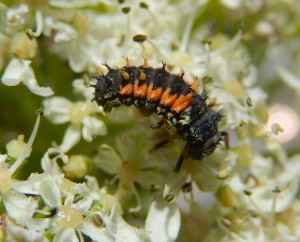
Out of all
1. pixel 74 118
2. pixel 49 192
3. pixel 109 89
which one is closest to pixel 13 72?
pixel 74 118

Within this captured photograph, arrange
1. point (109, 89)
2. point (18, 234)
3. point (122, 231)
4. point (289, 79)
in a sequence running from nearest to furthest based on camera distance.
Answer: point (18, 234)
point (109, 89)
point (122, 231)
point (289, 79)

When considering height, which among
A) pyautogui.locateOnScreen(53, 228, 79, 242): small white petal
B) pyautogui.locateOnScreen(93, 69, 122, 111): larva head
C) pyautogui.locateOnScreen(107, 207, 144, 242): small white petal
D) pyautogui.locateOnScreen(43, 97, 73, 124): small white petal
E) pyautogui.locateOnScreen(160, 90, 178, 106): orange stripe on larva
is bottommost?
pyautogui.locateOnScreen(107, 207, 144, 242): small white petal

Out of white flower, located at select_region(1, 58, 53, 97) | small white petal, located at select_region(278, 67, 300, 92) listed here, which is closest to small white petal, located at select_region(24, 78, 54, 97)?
white flower, located at select_region(1, 58, 53, 97)

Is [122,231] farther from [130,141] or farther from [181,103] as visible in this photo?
[181,103]

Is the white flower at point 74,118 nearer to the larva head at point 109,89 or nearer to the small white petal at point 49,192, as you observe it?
the larva head at point 109,89

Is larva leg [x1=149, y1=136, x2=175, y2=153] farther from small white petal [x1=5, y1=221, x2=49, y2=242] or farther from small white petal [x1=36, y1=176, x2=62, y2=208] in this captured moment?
small white petal [x1=5, y1=221, x2=49, y2=242]

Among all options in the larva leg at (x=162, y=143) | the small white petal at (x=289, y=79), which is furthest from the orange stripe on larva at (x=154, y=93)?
the small white petal at (x=289, y=79)
